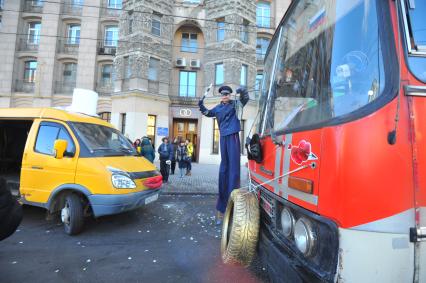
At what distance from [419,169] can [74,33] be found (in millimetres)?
26518

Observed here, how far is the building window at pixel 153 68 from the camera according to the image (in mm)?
19422

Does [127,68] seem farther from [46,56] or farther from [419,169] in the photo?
[419,169]

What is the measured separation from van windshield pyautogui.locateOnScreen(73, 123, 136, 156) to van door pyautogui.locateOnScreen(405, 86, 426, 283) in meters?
4.38

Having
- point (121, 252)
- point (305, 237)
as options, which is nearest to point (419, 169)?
point (305, 237)

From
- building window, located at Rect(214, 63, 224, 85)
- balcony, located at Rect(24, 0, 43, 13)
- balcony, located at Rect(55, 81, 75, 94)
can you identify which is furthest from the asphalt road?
balcony, located at Rect(24, 0, 43, 13)

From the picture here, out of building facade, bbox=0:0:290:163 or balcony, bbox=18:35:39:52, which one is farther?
balcony, bbox=18:35:39:52

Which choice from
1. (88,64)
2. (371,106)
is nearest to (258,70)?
(88,64)

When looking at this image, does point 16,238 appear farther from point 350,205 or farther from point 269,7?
point 269,7

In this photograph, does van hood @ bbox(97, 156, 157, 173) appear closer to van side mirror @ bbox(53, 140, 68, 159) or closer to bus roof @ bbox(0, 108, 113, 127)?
van side mirror @ bbox(53, 140, 68, 159)

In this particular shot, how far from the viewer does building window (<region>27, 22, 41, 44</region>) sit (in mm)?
22422

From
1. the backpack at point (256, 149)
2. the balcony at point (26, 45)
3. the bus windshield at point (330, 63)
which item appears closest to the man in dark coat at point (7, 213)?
the backpack at point (256, 149)

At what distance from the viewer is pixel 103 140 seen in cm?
502

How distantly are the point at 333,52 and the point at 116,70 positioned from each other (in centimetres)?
2024

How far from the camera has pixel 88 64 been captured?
845 inches
